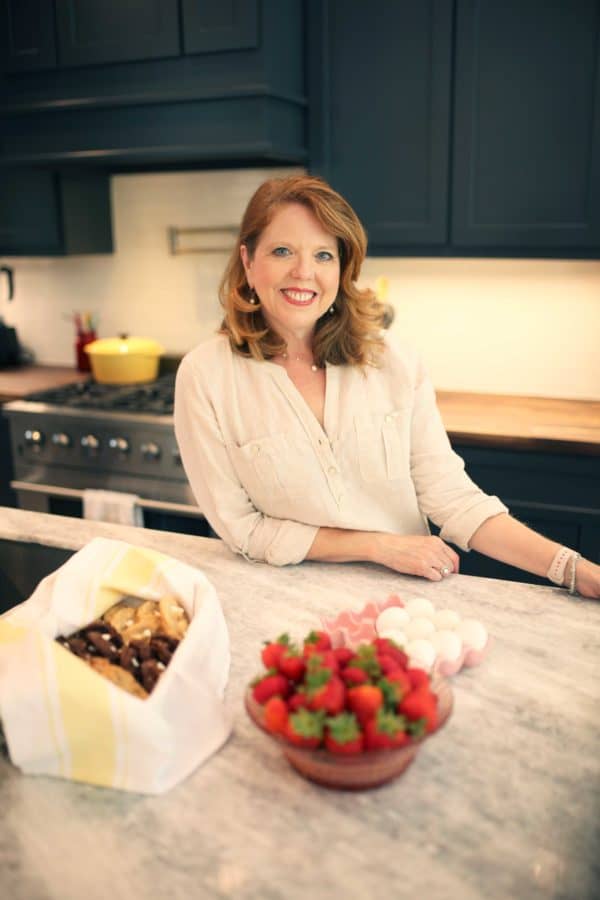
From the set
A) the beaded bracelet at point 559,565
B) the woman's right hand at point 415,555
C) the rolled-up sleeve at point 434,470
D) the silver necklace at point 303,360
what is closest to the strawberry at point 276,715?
the woman's right hand at point 415,555

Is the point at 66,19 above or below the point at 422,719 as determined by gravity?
above

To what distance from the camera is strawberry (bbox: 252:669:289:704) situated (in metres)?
0.94

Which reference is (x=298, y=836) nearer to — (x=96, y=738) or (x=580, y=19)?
(x=96, y=738)

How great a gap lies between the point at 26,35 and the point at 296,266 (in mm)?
2116

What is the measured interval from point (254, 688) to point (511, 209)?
7.15ft

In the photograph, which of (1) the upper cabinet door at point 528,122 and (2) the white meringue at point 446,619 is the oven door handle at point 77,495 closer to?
(1) the upper cabinet door at point 528,122

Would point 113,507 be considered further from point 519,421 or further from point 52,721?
point 52,721

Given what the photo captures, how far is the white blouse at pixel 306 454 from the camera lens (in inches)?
65.6

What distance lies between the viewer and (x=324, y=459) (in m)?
1.72

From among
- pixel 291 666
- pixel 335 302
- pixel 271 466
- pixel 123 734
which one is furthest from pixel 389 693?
pixel 335 302

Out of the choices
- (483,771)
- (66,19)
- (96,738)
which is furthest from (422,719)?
(66,19)

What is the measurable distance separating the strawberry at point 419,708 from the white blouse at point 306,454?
70 centimetres

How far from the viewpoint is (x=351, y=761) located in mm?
910

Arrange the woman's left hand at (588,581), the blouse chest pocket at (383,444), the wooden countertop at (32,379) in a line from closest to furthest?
1. the woman's left hand at (588,581)
2. the blouse chest pocket at (383,444)
3. the wooden countertop at (32,379)
